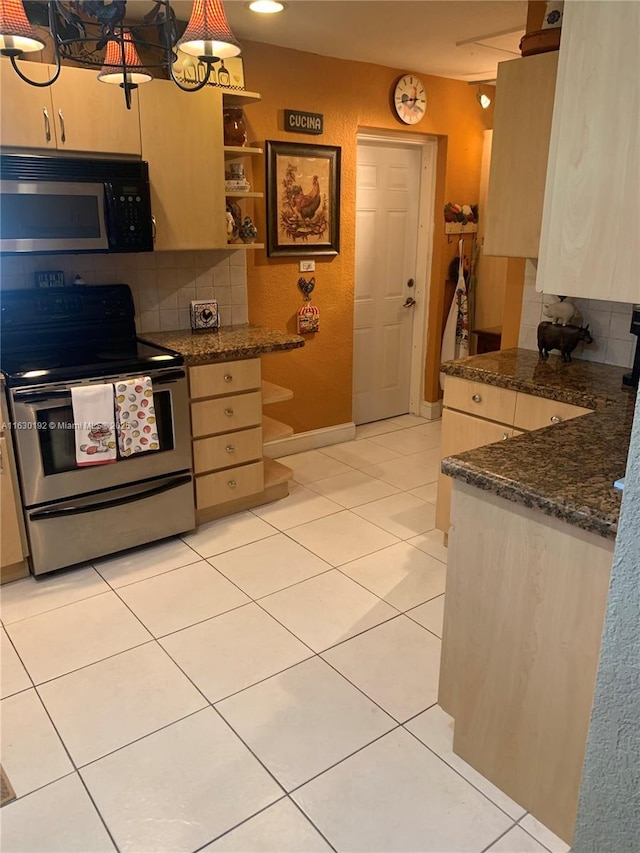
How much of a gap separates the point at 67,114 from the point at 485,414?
2242mm

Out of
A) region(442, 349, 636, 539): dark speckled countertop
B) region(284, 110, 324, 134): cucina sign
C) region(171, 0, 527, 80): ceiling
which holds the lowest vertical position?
region(442, 349, 636, 539): dark speckled countertop

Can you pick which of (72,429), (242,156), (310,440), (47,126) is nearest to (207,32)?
(47,126)

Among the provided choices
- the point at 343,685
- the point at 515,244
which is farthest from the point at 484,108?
the point at 343,685

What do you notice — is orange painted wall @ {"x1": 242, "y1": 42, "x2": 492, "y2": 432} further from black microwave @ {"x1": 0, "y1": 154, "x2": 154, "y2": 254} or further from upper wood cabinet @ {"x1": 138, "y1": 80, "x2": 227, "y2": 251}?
black microwave @ {"x1": 0, "y1": 154, "x2": 154, "y2": 254}

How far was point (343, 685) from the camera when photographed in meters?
2.21

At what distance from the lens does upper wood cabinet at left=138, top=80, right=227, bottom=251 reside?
3.00 meters

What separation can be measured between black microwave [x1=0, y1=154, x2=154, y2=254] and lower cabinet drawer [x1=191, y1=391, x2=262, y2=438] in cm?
81

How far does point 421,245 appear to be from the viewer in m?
4.93

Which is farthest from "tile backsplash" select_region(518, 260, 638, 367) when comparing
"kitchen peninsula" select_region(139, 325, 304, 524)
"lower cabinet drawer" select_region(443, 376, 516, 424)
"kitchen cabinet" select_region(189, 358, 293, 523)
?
"kitchen cabinet" select_region(189, 358, 293, 523)

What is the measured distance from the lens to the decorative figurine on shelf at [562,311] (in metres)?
2.82

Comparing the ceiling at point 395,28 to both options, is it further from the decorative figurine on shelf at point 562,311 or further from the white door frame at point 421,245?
the decorative figurine on shelf at point 562,311

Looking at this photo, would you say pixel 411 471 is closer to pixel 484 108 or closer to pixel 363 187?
pixel 363 187

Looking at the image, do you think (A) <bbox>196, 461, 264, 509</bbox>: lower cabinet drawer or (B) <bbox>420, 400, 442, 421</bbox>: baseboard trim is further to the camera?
(B) <bbox>420, 400, 442, 421</bbox>: baseboard trim

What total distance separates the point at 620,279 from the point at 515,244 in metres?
1.60
